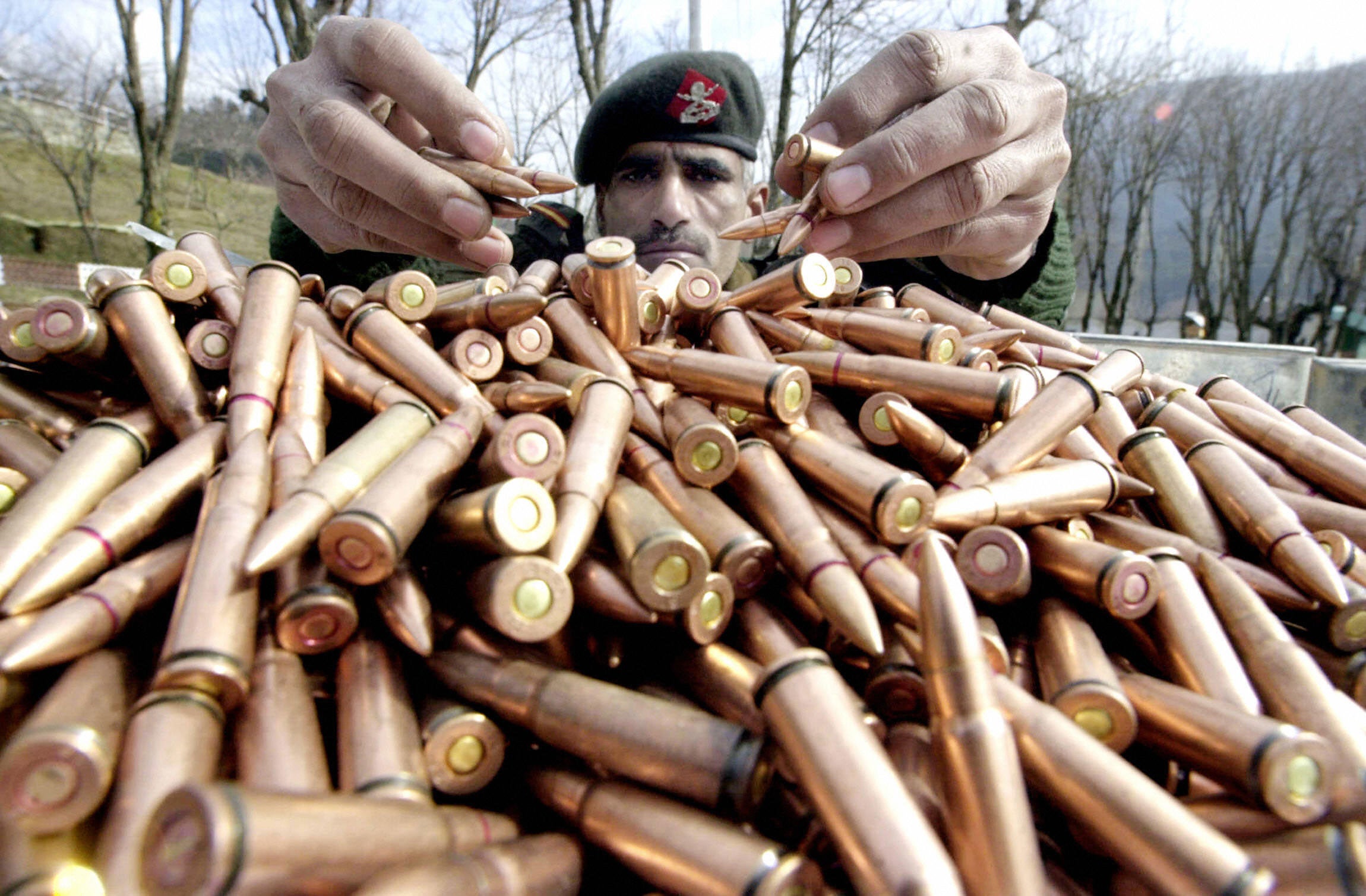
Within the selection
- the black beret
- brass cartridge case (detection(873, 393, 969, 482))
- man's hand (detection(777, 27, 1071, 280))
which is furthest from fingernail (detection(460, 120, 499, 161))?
the black beret

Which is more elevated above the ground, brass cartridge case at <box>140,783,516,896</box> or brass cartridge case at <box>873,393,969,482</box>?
brass cartridge case at <box>873,393,969,482</box>

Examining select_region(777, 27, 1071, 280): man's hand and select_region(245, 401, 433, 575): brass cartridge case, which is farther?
select_region(777, 27, 1071, 280): man's hand

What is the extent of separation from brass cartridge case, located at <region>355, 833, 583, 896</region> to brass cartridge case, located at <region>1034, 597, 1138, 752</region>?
703mm

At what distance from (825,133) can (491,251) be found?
1.24 meters

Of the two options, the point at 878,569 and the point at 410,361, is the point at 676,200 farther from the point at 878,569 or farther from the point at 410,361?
the point at 878,569

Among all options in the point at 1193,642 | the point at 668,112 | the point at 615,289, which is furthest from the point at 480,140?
the point at 668,112

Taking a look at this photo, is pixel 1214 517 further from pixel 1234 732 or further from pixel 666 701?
pixel 666 701

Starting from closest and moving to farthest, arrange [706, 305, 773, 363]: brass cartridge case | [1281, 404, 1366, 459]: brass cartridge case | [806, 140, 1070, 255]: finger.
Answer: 1. [706, 305, 773, 363]: brass cartridge case
2. [1281, 404, 1366, 459]: brass cartridge case
3. [806, 140, 1070, 255]: finger

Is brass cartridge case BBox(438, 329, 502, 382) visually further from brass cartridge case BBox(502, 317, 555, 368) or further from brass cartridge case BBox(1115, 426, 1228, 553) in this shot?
brass cartridge case BBox(1115, 426, 1228, 553)

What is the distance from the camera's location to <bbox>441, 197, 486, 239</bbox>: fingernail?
2.45 meters

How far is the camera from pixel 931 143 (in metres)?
2.53

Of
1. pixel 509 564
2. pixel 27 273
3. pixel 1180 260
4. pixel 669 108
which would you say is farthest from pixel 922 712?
pixel 1180 260

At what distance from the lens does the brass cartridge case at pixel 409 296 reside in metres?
1.84

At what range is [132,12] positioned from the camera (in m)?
20.9
